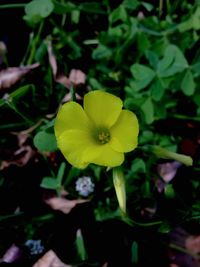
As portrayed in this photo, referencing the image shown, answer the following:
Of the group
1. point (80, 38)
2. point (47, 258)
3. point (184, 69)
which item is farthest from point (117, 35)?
point (47, 258)

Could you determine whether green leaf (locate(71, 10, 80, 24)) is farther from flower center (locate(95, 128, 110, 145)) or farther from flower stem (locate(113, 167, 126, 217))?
flower stem (locate(113, 167, 126, 217))

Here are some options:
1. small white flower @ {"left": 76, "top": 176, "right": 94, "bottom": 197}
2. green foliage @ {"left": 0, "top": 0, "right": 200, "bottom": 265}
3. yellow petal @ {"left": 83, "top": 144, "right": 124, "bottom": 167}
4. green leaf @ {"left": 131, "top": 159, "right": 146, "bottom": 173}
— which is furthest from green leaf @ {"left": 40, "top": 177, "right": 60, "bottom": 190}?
yellow petal @ {"left": 83, "top": 144, "right": 124, "bottom": 167}

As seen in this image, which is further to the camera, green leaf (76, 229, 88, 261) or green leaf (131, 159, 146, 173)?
green leaf (131, 159, 146, 173)

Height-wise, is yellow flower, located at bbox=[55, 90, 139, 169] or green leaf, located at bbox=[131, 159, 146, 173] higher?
yellow flower, located at bbox=[55, 90, 139, 169]

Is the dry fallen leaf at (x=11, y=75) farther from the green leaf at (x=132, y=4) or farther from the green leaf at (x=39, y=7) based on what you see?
the green leaf at (x=132, y=4)

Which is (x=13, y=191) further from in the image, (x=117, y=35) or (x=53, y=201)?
(x=117, y=35)

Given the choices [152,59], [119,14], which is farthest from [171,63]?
[119,14]

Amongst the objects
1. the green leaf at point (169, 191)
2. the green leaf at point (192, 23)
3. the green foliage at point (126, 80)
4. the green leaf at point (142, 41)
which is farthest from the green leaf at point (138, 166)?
the green leaf at point (192, 23)
